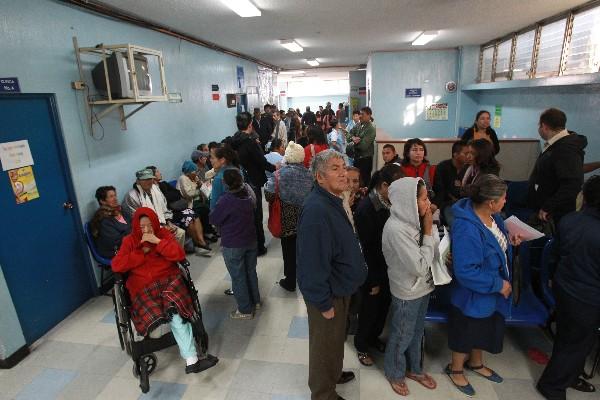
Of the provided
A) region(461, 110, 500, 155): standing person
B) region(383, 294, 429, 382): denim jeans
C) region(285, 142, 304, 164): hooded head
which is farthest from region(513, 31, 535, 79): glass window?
region(383, 294, 429, 382): denim jeans

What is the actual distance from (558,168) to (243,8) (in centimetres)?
342

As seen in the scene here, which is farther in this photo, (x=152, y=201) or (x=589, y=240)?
(x=152, y=201)

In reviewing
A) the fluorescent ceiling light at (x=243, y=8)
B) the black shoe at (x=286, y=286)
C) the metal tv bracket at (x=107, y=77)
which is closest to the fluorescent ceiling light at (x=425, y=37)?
the fluorescent ceiling light at (x=243, y=8)

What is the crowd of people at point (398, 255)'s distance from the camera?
1826 millimetres

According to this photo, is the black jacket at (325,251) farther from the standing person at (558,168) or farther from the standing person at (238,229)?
the standing person at (558,168)

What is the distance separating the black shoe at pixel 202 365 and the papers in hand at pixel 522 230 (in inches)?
85.9

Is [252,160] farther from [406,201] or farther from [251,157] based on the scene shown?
[406,201]

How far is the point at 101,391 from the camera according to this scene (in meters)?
2.39

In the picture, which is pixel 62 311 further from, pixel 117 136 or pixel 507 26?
pixel 507 26

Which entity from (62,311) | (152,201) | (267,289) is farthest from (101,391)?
(152,201)

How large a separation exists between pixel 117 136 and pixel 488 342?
3962 millimetres

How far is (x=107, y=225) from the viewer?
11.3ft

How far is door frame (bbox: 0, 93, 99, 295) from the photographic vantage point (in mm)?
3040

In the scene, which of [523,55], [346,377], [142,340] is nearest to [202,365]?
A: [142,340]
